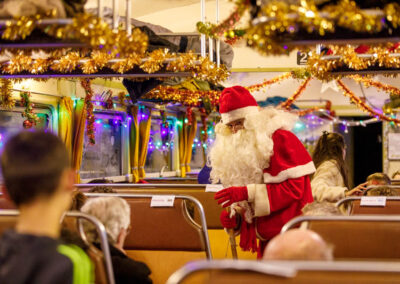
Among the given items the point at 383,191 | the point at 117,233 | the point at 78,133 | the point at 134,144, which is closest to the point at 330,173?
the point at 383,191

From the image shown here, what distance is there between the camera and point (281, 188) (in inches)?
175

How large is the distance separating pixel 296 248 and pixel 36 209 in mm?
907

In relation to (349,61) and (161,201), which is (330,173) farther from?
(161,201)

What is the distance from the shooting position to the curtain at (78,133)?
9.66 metres

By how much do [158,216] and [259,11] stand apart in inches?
86.6

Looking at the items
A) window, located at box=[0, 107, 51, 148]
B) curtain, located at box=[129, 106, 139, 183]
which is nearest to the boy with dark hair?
window, located at box=[0, 107, 51, 148]

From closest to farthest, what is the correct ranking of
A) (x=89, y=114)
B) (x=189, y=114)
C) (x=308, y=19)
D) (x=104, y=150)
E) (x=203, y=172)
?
(x=308, y=19), (x=203, y=172), (x=89, y=114), (x=104, y=150), (x=189, y=114)

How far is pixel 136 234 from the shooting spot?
464 cm

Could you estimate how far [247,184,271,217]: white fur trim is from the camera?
4422 millimetres

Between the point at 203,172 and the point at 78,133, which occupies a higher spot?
the point at 78,133

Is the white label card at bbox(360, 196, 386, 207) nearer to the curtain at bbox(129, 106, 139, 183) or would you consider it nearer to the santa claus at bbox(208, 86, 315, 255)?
the santa claus at bbox(208, 86, 315, 255)

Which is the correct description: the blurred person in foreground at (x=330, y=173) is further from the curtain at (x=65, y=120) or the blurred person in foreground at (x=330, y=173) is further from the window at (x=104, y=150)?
the window at (x=104, y=150)

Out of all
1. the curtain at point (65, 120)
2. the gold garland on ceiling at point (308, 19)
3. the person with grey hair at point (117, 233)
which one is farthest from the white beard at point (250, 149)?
the curtain at point (65, 120)

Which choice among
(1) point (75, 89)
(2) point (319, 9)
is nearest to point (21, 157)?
(2) point (319, 9)
